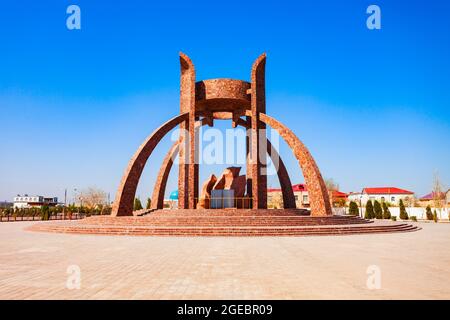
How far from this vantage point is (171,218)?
16953mm

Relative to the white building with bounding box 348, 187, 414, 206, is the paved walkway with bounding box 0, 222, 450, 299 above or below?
above

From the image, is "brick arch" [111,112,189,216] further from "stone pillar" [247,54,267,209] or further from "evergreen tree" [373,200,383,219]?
"evergreen tree" [373,200,383,219]

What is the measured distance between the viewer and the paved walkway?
5090mm

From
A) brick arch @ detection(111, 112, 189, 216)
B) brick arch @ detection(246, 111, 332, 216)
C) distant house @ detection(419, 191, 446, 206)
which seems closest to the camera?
brick arch @ detection(111, 112, 189, 216)

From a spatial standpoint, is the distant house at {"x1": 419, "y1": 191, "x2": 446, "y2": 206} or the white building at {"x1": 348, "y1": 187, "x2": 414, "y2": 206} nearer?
the distant house at {"x1": 419, "y1": 191, "x2": 446, "y2": 206}

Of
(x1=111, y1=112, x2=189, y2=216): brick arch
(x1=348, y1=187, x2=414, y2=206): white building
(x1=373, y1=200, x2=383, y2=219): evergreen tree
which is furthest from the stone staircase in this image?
(x1=348, y1=187, x2=414, y2=206): white building

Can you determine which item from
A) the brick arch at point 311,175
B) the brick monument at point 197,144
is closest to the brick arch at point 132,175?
the brick monument at point 197,144

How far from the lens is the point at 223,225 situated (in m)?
16.1

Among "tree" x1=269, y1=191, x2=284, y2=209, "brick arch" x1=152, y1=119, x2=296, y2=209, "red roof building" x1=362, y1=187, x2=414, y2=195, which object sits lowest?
"tree" x1=269, y1=191, x2=284, y2=209

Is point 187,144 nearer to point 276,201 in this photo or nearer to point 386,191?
point 276,201

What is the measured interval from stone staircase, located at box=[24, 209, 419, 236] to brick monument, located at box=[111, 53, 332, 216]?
1.85 meters

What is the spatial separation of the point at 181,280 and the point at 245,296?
1.46 m

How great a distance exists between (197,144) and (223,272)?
Answer: 54.3 feet

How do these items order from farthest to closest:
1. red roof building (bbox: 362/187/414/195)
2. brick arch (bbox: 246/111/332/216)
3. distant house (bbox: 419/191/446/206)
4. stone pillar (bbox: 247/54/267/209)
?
red roof building (bbox: 362/187/414/195), distant house (bbox: 419/191/446/206), stone pillar (bbox: 247/54/267/209), brick arch (bbox: 246/111/332/216)
